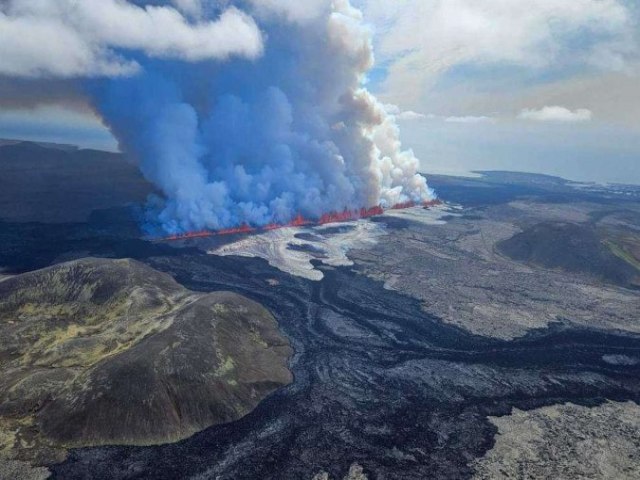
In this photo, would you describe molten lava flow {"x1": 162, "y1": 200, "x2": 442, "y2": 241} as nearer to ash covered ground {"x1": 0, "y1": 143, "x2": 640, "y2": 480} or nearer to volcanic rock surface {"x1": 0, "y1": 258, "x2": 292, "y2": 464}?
ash covered ground {"x1": 0, "y1": 143, "x2": 640, "y2": 480}

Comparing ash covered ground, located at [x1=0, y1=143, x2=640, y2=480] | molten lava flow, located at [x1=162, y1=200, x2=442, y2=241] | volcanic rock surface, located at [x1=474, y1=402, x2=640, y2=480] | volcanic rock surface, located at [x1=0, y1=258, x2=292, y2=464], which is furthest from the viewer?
molten lava flow, located at [x1=162, y1=200, x2=442, y2=241]

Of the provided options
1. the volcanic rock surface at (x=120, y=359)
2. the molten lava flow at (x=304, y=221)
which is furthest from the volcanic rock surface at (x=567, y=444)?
the molten lava flow at (x=304, y=221)

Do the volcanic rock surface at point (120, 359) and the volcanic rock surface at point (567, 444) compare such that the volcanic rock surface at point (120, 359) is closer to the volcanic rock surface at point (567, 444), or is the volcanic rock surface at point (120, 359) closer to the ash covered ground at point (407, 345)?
the ash covered ground at point (407, 345)

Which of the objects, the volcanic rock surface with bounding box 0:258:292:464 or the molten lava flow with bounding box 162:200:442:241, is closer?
the volcanic rock surface with bounding box 0:258:292:464

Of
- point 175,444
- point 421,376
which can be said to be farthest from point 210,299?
point 421,376

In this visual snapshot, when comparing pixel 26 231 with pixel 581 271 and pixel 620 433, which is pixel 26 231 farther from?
pixel 581 271

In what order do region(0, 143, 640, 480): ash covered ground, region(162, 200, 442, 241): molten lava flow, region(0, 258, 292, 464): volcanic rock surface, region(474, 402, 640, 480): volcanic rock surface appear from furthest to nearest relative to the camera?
region(162, 200, 442, 241): molten lava flow < region(0, 258, 292, 464): volcanic rock surface < region(0, 143, 640, 480): ash covered ground < region(474, 402, 640, 480): volcanic rock surface

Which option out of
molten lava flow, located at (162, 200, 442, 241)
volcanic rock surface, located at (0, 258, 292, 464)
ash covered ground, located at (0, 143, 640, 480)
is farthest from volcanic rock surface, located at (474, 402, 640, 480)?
molten lava flow, located at (162, 200, 442, 241)
